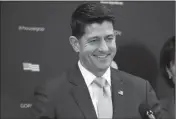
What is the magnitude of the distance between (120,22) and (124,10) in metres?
0.05

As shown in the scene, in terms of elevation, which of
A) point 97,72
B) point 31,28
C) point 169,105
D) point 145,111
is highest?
point 31,28

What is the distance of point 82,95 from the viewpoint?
844 mm

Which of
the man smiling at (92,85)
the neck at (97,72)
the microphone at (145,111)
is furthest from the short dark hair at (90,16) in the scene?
the microphone at (145,111)

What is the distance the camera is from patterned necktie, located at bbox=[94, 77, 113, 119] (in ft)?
2.82

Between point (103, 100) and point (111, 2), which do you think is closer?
point (103, 100)

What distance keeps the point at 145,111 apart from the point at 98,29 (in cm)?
28

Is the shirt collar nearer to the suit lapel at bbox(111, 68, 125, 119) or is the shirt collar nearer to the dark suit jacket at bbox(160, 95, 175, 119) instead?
the suit lapel at bbox(111, 68, 125, 119)

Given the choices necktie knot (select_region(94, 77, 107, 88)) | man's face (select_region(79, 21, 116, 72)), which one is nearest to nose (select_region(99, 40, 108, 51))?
man's face (select_region(79, 21, 116, 72))

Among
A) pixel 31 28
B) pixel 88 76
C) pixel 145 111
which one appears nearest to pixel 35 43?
pixel 31 28

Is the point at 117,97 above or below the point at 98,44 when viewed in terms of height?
below

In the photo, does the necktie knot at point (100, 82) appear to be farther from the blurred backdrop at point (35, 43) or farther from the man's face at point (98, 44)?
the blurred backdrop at point (35, 43)

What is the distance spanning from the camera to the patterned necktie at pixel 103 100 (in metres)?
0.86

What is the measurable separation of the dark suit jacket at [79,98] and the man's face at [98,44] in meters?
0.07

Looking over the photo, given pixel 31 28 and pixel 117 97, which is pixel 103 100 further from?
pixel 31 28
